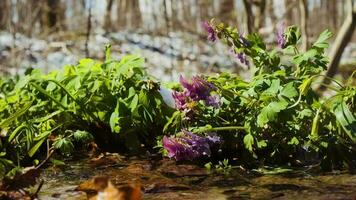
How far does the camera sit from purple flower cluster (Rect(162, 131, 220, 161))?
1603mm

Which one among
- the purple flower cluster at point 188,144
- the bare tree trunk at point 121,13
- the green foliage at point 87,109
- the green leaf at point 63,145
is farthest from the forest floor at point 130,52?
the bare tree trunk at point 121,13

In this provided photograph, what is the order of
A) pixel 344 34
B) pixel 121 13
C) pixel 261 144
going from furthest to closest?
1. pixel 121 13
2. pixel 344 34
3. pixel 261 144

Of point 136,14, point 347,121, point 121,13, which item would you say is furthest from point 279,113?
point 121,13

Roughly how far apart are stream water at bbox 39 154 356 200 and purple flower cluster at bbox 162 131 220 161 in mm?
54

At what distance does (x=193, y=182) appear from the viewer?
1.44m

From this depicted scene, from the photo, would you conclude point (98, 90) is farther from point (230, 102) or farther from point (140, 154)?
point (230, 102)

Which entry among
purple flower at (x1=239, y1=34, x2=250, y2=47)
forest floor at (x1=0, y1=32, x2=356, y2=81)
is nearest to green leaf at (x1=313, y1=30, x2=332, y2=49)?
purple flower at (x1=239, y1=34, x2=250, y2=47)

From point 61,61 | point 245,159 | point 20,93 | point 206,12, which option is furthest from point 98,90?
point 206,12

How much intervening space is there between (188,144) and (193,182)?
203 millimetres

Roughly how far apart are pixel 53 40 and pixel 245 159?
10384 millimetres

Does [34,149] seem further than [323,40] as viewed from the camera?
Yes

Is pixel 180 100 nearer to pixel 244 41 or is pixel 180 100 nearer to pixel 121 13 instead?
pixel 244 41

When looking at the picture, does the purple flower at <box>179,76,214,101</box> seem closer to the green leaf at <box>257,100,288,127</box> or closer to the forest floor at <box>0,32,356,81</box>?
the green leaf at <box>257,100,288,127</box>

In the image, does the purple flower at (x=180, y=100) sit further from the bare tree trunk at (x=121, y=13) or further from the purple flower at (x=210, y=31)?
the bare tree trunk at (x=121, y=13)
